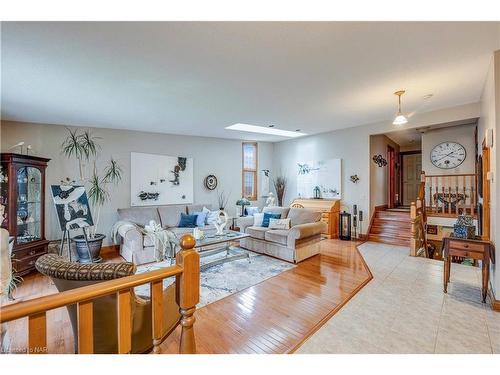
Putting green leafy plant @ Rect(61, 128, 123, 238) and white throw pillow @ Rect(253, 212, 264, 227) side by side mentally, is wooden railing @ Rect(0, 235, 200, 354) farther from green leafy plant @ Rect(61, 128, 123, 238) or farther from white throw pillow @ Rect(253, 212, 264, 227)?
green leafy plant @ Rect(61, 128, 123, 238)

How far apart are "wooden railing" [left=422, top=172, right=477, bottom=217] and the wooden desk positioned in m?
2.60

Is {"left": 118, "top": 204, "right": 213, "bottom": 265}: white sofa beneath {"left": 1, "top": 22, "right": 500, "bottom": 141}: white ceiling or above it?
beneath

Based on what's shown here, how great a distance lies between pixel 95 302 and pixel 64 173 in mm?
4322

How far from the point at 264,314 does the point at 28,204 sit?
13.8 feet

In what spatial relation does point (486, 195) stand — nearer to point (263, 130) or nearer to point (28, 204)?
point (263, 130)

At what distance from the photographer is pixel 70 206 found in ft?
13.1

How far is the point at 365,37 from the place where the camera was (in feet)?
7.07

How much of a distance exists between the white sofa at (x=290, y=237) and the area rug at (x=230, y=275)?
167 millimetres

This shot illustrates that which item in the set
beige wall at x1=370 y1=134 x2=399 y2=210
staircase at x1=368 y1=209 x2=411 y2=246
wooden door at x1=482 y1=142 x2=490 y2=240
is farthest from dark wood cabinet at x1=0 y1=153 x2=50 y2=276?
beige wall at x1=370 y1=134 x2=399 y2=210

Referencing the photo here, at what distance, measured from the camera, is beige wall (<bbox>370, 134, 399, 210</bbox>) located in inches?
235

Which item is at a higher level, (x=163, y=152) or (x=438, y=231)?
(x=163, y=152)

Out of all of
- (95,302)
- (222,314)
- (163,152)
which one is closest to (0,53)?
(95,302)

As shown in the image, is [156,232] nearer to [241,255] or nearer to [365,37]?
[241,255]
